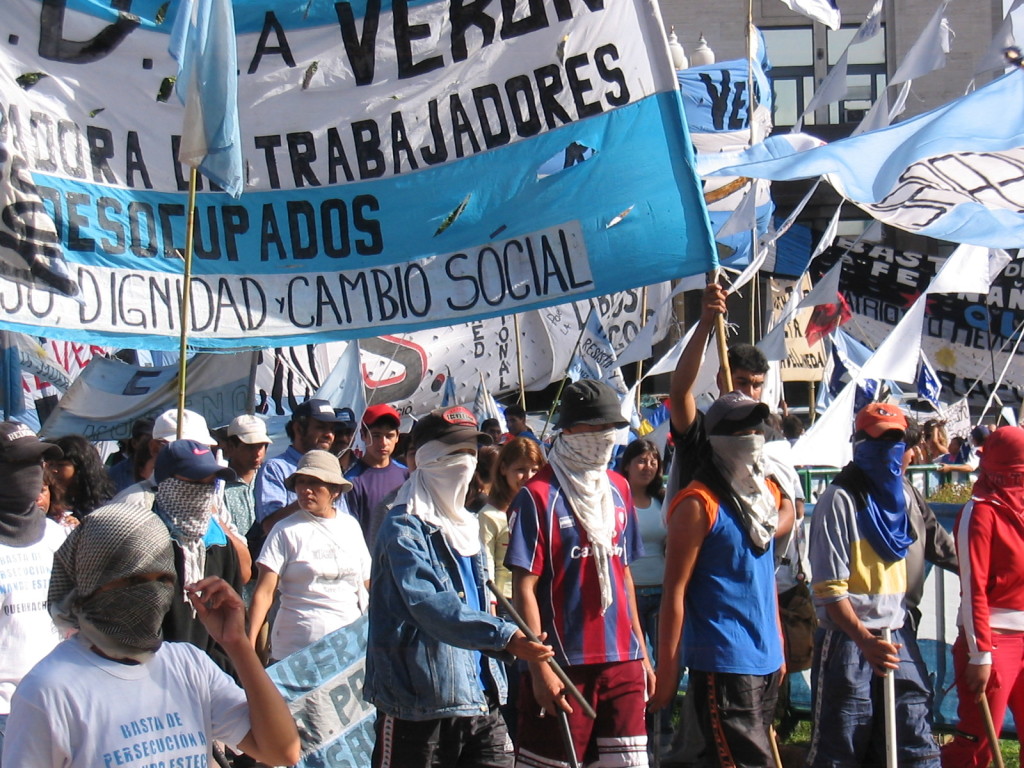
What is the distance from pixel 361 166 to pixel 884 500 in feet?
8.19

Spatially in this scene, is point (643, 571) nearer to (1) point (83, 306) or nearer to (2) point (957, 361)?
(1) point (83, 306)

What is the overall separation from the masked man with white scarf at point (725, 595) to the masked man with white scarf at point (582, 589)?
0.16 m

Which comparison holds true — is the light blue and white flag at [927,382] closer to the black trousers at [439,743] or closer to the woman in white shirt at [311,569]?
the woman in white shirt at [311,569]

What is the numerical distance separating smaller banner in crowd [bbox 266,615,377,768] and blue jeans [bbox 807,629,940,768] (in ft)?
5.69

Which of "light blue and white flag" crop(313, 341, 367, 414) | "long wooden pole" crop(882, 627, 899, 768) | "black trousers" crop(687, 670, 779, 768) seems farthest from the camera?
"light blue and white flag" crop(313, 341, 367, 414)

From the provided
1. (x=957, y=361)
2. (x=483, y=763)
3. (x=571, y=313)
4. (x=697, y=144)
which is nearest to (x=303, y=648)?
(x=483, y=763)

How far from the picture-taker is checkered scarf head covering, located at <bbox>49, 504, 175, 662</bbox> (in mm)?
2674

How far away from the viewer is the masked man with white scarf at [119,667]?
265 cm

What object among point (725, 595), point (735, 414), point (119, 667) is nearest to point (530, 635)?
point (725, 595)

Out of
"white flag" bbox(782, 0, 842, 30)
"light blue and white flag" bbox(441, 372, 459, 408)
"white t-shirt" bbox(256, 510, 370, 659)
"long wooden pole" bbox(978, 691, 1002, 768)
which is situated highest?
"white flag" bbox(782, 0, 842, 30)

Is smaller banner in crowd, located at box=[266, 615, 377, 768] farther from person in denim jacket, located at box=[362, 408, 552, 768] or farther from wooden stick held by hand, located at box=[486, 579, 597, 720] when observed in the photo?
wooden stick held by hand, located at box=[486, 579, 597, 720]

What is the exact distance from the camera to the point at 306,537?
5773 millimetres

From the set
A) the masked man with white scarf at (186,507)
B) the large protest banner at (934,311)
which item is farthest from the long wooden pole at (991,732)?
the large protest banner at (934,311)

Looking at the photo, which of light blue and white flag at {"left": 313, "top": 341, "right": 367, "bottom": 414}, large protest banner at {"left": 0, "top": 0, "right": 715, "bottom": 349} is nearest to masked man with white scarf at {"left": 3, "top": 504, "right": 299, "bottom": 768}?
large protest banner at {"left": 0, "top": 0, "right": 715, "bottom": 349}
